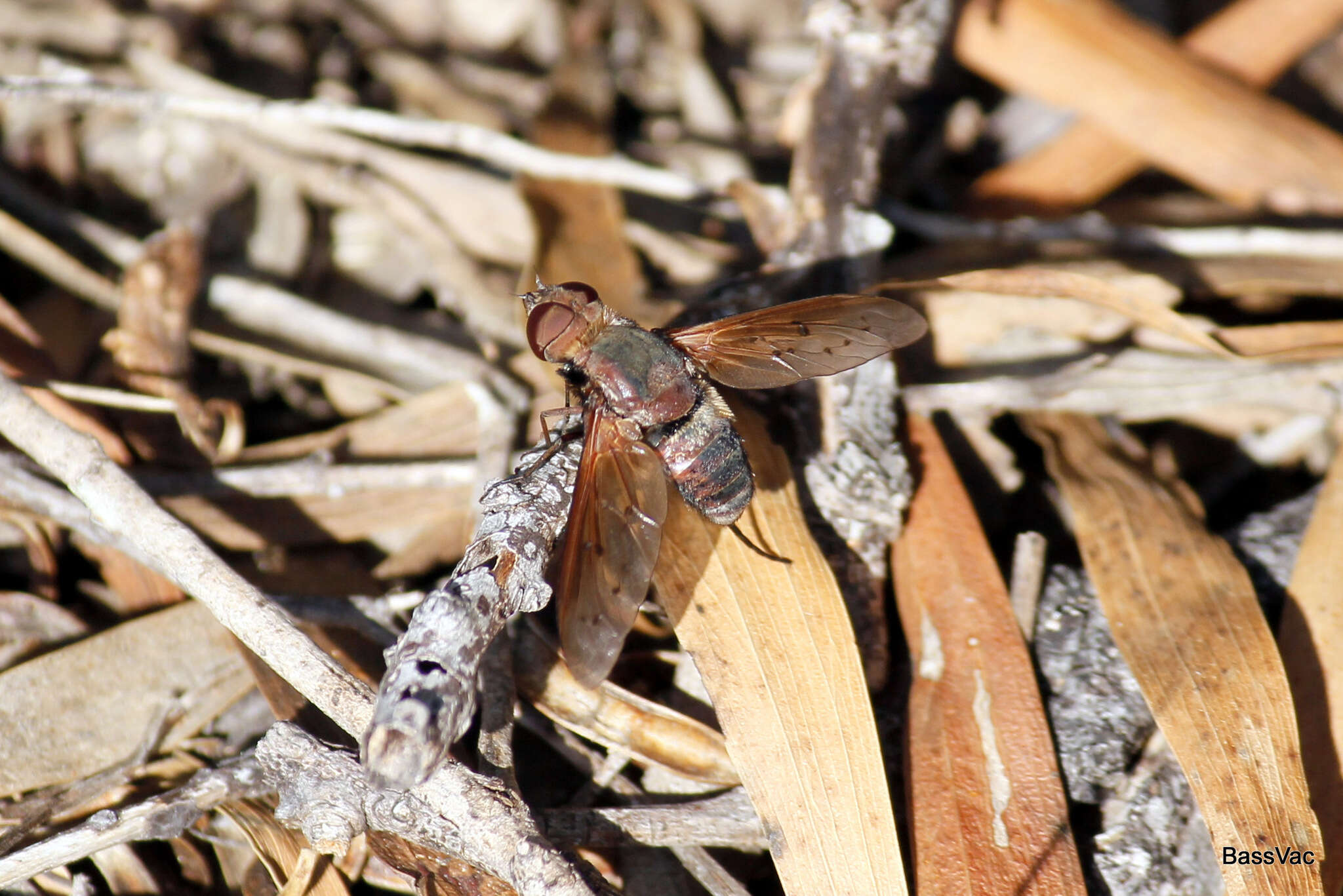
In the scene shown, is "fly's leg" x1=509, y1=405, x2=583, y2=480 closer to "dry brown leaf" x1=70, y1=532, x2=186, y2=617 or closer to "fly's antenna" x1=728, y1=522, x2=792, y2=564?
"fly's antenna" x1=728, y1=522, x2=792, y2=564

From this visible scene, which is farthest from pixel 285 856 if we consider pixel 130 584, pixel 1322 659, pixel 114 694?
pixel 1322 659

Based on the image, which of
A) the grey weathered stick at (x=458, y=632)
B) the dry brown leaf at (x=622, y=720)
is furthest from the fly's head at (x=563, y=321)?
the dry brown leaf at (x=622, y=720)

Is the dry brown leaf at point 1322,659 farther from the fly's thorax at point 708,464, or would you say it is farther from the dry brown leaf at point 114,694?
Result: the dry brown leaf at point 114,694

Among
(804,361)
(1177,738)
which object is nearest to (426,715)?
(804,361)

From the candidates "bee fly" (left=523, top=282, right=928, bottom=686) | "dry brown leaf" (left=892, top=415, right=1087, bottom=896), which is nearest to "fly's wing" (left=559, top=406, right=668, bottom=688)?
"bee fly" (left=523, top=282, right=928, bottom=686)

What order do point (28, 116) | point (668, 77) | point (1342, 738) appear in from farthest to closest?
point (668, 77), point (28, 116), point (1342, 738)

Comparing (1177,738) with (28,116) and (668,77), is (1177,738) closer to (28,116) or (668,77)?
(668,77)
